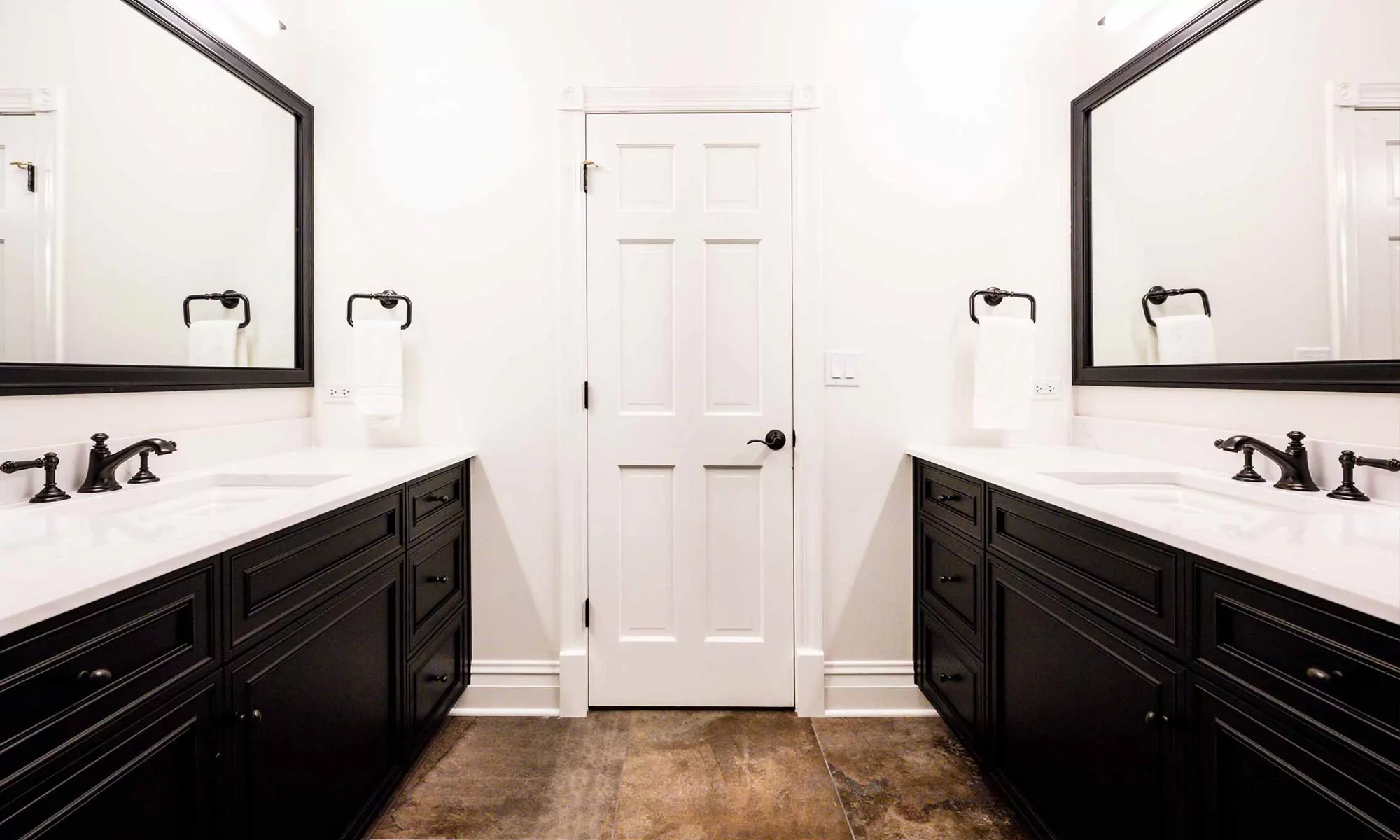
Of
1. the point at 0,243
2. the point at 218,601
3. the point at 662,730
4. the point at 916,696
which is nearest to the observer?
the point at 218,601

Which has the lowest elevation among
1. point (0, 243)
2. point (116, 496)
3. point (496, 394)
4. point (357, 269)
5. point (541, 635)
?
point (541, 635)

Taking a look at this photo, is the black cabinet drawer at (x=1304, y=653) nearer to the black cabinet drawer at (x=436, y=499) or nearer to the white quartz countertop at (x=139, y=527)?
the white quartz countertop at (x=139, y=527)

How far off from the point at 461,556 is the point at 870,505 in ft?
4.74

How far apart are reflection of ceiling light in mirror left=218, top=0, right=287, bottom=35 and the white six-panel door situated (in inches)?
41.3

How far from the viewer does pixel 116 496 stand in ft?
4.60

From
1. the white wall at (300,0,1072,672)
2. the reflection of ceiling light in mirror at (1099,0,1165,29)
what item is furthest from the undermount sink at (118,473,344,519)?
the reflection of ceiling light in mirror at (1099,0,1165,29)

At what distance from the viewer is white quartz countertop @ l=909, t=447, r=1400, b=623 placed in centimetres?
81

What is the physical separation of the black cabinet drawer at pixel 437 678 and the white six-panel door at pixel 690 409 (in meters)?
0.45

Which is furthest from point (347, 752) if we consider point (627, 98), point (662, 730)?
point (627, 98)

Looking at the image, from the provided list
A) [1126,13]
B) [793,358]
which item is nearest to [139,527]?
[793,358]

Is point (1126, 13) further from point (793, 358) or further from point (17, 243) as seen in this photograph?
point (17, 243)

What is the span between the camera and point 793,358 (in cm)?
222

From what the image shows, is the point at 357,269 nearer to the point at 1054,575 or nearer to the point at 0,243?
the point at 0,243

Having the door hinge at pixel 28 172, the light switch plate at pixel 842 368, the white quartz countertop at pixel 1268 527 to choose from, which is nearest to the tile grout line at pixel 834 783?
the white quartz countertop at pixel 1268 527
